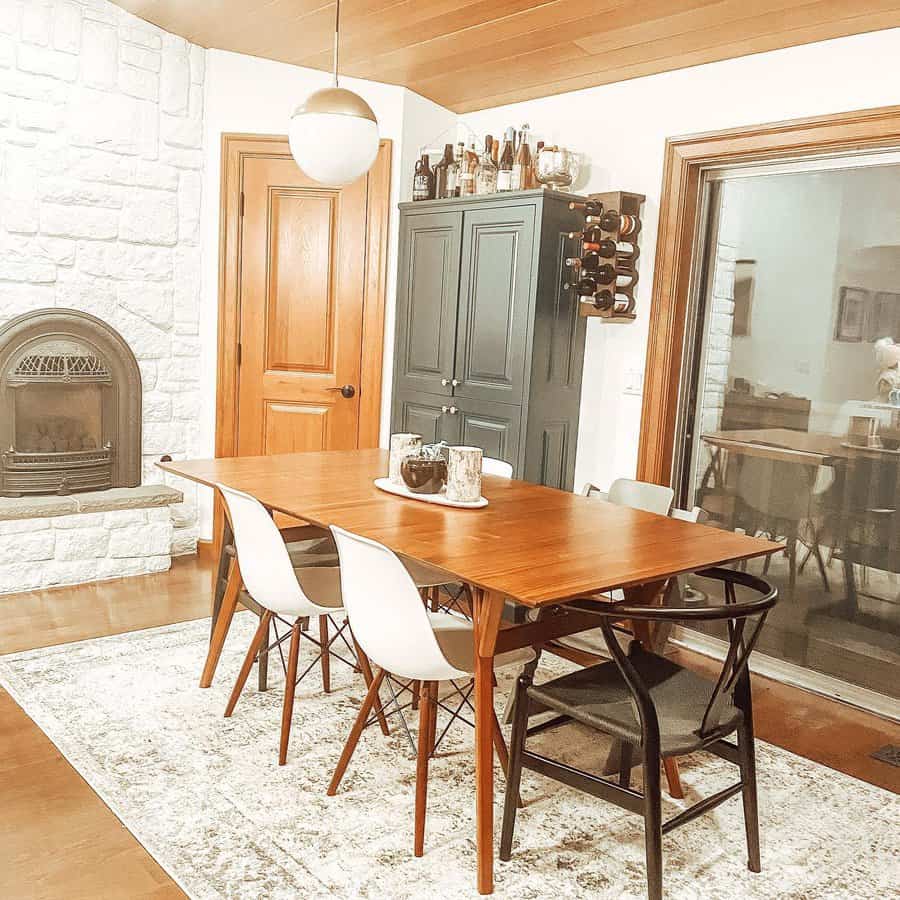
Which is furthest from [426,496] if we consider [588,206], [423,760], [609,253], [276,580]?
A: [588,206]

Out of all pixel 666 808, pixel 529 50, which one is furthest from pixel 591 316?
pixel 666 808

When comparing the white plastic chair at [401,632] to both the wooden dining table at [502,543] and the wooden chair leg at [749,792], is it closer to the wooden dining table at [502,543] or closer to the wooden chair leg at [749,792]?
the wooden dining table at [502,543]

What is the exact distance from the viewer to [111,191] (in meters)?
4.75

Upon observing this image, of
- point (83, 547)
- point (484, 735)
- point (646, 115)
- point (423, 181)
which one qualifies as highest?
point (646, 115)

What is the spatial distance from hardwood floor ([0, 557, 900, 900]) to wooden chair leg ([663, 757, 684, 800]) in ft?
2.07

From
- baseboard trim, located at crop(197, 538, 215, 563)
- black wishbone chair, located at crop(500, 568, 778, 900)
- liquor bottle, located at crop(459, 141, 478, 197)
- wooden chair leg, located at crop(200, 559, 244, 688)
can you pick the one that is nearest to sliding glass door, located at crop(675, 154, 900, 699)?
liquor bottle, located at crop(459, 141, 478, 197)

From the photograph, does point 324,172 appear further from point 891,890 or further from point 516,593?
point 891,890

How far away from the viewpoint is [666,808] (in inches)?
108

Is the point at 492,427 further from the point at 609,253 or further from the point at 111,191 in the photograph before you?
the point at 111,191

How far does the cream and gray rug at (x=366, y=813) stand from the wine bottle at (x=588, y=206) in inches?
83.3

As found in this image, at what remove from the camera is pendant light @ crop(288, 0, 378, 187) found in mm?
2852

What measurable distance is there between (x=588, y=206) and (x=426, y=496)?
6.01 feet

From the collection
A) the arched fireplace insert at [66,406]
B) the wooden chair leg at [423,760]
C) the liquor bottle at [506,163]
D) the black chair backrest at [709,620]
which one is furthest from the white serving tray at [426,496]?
the arched fireplace insert at [66,406]

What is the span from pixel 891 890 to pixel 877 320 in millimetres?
1979
